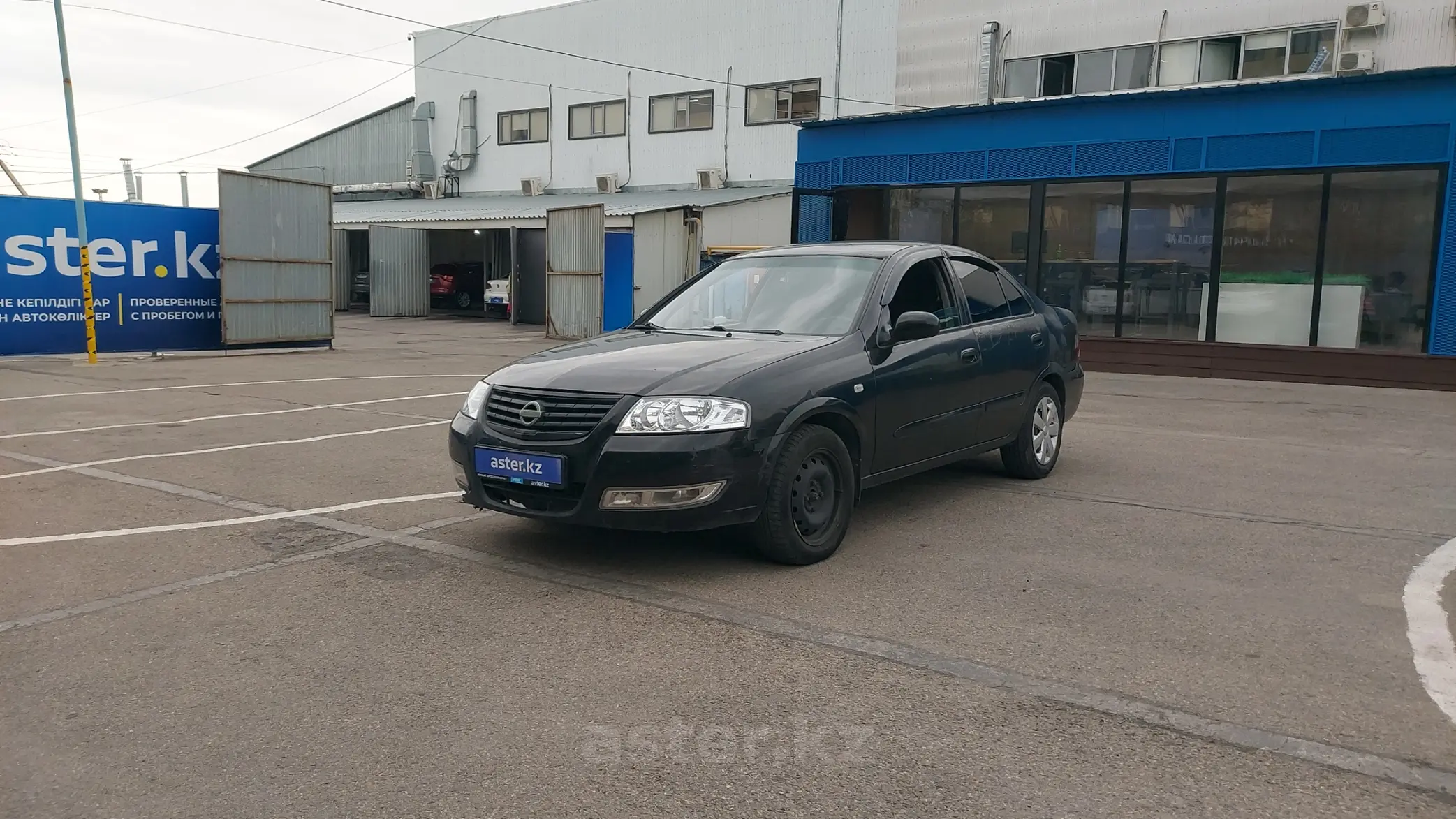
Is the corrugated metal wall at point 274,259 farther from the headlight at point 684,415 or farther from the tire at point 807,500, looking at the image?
the tire at point 807,500

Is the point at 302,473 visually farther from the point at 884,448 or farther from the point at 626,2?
the point at 626,2

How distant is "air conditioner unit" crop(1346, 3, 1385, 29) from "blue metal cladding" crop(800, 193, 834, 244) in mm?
9281

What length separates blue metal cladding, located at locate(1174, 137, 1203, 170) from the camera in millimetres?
16250

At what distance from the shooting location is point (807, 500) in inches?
216

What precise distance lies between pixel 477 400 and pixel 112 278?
14108mm

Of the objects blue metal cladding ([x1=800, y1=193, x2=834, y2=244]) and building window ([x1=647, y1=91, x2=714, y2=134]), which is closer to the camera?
blue metal cladding ([x1=800, y1=193, x2=834, y2=244])

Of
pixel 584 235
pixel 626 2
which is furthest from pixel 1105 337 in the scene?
pixel 626 2

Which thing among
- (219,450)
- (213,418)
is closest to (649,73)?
(213,418)

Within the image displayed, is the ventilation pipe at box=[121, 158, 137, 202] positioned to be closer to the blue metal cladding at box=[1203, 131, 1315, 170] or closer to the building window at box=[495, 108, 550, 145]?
the building window at box=[495, 108, 550, 145]

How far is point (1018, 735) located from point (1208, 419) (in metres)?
8.99

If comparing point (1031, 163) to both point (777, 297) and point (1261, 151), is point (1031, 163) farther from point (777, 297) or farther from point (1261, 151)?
point (777, 297)

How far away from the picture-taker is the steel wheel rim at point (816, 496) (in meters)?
5.39

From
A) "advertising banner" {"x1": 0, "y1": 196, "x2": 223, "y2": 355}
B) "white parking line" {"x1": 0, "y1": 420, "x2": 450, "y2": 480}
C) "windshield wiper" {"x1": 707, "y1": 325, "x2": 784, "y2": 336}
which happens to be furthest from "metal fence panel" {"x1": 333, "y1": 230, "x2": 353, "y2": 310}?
"windshield wiper" {"x1": 707, "y1": 325, "x2": 784, "y2": 336}

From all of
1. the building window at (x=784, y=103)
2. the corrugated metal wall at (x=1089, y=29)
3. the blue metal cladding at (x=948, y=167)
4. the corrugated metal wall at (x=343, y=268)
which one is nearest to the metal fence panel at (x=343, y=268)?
the corrugated metal wall at (x=343, y=268)
